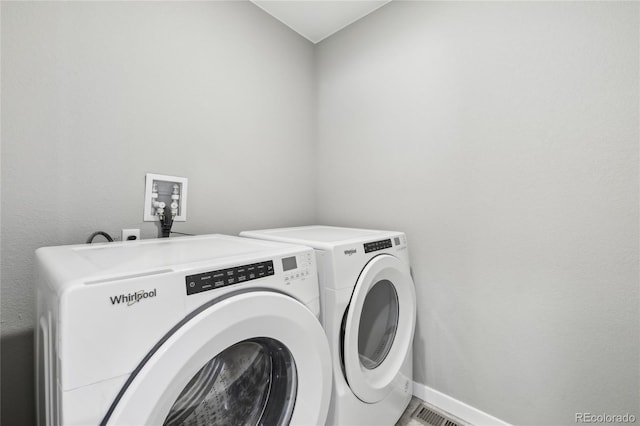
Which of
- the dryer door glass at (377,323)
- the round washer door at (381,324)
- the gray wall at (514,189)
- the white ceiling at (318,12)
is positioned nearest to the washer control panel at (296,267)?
the round washer door at (381,324)

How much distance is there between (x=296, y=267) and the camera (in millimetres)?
819

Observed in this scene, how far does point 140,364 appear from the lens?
20.2 inches

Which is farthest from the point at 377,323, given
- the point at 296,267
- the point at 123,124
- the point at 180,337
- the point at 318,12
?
the point at 318,12

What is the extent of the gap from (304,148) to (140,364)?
1.64 metres

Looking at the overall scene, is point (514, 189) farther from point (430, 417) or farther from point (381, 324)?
point (430, 417)

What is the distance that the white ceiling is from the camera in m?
1.63

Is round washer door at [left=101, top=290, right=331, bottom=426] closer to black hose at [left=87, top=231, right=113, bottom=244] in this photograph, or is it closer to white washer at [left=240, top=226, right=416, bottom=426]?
white washer at [left=240, top=226, right=416, bottom=426]

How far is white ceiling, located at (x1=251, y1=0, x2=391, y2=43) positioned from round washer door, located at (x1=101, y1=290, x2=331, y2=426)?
5.70 feet

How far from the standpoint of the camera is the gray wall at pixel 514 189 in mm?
1019

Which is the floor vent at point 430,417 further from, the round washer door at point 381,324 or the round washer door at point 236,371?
the round washer door at point 236,371

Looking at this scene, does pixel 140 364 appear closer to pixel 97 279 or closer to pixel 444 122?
pixel 97 279

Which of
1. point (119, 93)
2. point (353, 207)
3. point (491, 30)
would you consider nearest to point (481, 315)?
point (353, 207)

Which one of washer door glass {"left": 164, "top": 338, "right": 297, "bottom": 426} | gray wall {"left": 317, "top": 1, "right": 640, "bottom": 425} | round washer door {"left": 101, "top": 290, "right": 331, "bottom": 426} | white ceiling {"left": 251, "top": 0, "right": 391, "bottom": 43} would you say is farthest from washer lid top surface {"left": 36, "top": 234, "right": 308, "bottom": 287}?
white ceiling {"left": 251, "top": 0, "right": 391, "bottom": 43}

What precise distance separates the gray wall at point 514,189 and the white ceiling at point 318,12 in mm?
89
